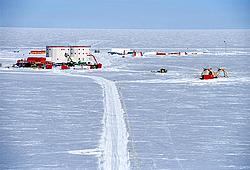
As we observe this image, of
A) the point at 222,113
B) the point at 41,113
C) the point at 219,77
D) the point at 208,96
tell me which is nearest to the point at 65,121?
the point at 41,113

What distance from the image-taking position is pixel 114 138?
30.1 feet

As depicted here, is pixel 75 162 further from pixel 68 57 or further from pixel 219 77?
pixel 68 57

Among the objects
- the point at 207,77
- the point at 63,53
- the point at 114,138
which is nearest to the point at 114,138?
the point at 114,138

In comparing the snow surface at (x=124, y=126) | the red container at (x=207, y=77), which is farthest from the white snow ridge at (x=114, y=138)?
the red container at (x=207, y=77)

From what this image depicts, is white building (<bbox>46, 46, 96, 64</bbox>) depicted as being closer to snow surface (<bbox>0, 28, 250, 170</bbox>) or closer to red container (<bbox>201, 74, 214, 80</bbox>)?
red container (<bbox>201, 74, 214, 80</bbox>)

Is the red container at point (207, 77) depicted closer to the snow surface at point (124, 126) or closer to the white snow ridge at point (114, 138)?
the snow surface at point (124, 126)

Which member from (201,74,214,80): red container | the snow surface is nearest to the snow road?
the snow surface

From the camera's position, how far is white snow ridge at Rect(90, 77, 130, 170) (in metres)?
7.49

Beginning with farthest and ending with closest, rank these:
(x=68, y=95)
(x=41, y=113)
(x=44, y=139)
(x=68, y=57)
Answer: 1. (x=68, y=57)
2. (x=68, y=95)
3. (x=41, y=113)
4. (x=44, y=139)

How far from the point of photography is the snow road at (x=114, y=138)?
7.49m

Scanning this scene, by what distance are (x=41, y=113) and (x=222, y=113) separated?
495 cm

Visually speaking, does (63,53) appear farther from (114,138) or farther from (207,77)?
(114,138)

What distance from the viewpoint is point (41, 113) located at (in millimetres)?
12117

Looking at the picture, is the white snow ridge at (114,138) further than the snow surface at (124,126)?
No
